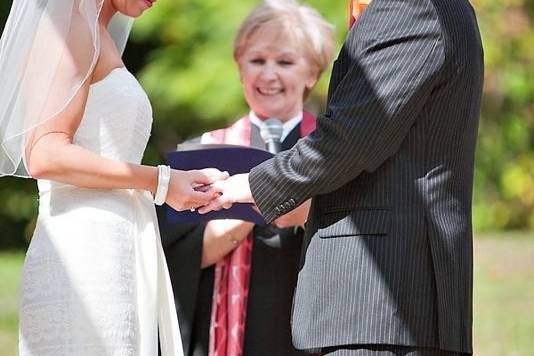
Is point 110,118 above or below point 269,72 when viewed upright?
below

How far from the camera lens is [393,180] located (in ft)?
12.3

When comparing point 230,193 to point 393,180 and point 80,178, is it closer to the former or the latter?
point 80,178

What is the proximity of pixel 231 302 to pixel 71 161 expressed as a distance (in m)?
1.17

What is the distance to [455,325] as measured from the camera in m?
3.76

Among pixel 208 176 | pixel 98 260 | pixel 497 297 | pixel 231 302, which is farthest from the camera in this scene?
pixel 497 297

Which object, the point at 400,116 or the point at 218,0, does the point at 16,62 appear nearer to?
the point at 400,116

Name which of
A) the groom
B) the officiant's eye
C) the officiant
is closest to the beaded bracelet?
the groom

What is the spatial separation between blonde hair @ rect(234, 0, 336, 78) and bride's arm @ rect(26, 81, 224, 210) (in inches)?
49.2

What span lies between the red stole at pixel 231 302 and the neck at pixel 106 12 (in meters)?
1.12

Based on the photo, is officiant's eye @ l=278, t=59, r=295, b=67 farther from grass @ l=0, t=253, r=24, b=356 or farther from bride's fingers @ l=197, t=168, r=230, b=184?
grass @ l=0, t=253, r=24, b=356

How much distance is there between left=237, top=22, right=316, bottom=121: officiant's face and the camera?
5066mm

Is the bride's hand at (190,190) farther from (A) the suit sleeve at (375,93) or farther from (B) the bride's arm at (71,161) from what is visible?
(A) the suit sleeve at (375,93)

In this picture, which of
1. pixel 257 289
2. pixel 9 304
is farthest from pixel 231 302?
pixel 9 304

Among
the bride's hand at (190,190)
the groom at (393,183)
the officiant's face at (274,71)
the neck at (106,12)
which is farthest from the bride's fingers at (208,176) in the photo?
the officiant's face at (274,71)
